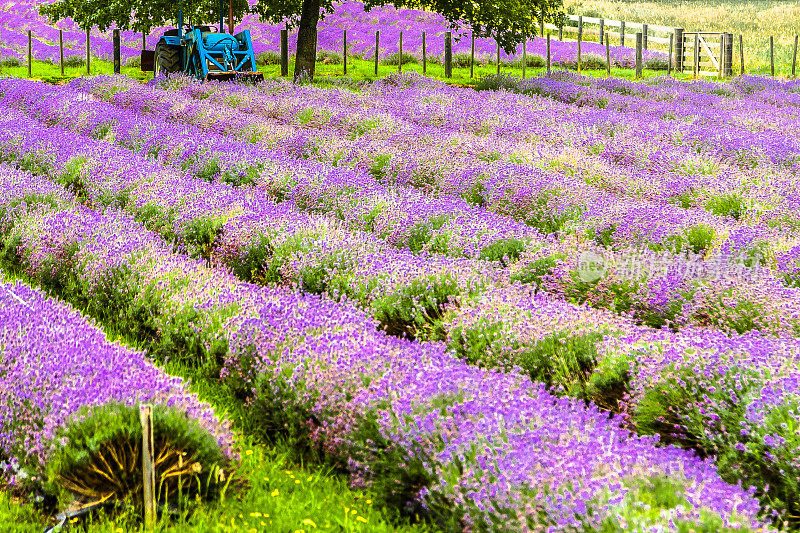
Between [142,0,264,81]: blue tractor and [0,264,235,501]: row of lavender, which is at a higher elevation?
[142,0,264,81]: blue tractor

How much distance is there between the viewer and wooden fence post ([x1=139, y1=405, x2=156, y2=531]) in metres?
2.78

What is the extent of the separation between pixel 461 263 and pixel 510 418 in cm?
250

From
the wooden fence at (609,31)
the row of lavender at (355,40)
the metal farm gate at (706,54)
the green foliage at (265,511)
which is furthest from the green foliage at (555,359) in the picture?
the wooden fence at (609,31)

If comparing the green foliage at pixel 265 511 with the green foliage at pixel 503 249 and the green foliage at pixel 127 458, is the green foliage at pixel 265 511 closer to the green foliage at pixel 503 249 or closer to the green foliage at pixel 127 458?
the green foliage at pixel 127 458

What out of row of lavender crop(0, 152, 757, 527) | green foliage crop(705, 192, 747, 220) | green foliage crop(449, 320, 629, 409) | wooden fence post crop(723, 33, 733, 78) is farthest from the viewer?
wooden fence post crop(723, 33, 733, 78)

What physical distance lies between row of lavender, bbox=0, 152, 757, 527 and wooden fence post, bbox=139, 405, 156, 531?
820 millimetres

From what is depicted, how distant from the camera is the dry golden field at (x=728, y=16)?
114 feet

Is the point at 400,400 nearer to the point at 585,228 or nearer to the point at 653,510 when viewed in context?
the point at 653,510

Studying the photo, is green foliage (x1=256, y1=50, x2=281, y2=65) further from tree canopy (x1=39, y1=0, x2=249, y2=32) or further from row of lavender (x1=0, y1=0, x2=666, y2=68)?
tree canopy (x1=39, y1=0, x2=249, y2=32)

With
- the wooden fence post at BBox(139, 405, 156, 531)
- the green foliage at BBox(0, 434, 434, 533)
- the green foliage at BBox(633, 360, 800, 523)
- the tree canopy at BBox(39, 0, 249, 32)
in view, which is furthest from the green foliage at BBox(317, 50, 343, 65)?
the wooden fence post at BBox(139, 405, 156, 531)

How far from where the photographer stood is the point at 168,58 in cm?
1709

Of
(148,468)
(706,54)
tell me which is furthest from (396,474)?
(706,54)

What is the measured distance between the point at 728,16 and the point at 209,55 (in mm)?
35207

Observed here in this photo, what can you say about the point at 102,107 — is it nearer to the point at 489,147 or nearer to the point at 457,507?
the point at 489,147
